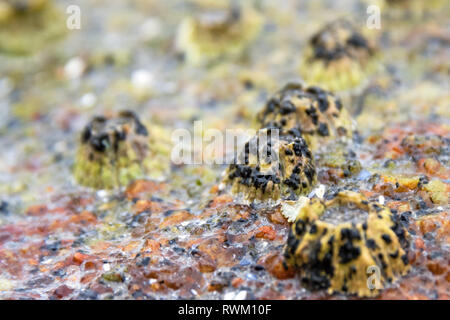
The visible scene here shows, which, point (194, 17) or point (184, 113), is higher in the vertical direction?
point (194, 17)

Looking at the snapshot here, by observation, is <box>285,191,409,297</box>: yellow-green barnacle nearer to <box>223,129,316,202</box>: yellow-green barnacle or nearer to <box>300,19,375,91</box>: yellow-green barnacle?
<box>223,129,316,202</box>: yellow-green barnacle

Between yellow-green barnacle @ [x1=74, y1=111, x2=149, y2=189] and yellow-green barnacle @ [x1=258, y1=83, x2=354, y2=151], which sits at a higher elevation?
yellow-green barnacle @ [x1=258, y1=83, x2=354, y2=151]

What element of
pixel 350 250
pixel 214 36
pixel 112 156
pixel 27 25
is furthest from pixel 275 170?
pixel 27 25

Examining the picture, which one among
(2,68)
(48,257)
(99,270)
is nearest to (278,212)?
(99,270)

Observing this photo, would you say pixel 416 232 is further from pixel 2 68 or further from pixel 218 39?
pixel 2 68

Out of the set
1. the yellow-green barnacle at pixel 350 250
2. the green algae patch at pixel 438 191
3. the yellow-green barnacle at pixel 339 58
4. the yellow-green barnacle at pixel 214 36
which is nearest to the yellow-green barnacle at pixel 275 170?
the yellow-green barnacle at pixel 350 250

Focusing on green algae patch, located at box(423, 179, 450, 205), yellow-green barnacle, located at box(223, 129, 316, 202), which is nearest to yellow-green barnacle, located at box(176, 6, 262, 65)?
yellow-green barnacle, located at box(223, 129, 316, 202)
